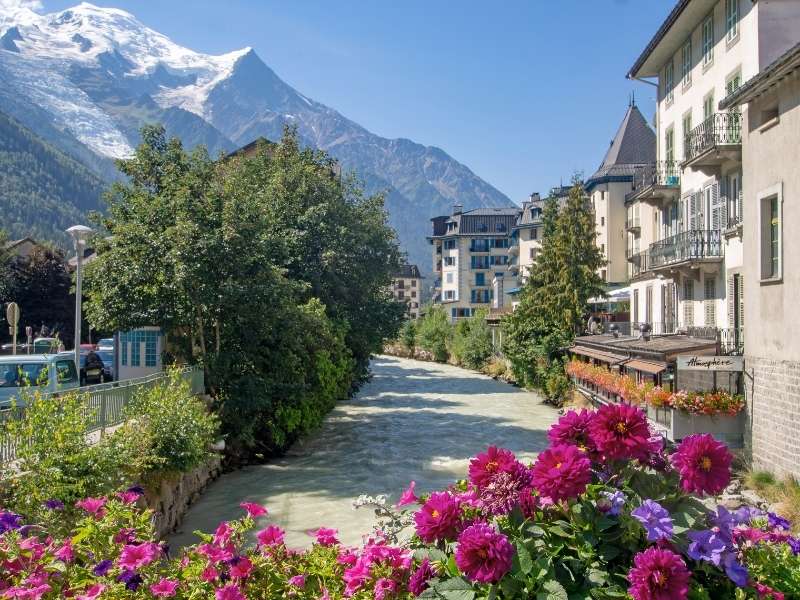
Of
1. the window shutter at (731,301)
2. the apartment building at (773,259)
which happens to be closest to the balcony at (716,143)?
the window shutter at (731,301)

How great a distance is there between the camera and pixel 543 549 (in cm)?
446

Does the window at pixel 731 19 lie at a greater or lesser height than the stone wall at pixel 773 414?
greater

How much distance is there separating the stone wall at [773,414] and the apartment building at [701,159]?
15.0 feet

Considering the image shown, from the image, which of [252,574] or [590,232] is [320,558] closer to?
[252,574]

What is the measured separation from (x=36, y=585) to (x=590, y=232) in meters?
38.4

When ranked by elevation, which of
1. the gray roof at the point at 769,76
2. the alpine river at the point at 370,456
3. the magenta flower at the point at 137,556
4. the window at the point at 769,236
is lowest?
the alpine river at the point at 370,456

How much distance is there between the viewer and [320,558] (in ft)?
17.3

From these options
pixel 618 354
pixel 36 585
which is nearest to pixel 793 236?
pixel 618 354

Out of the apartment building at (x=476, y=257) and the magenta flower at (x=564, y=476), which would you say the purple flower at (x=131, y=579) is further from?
the apartment building at (x=476, y=257)

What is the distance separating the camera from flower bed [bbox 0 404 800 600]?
4195mm

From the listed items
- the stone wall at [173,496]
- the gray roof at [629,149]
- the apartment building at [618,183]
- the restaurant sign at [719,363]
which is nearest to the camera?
the stone wall at [173,496]

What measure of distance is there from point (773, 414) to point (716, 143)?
10.1 meters

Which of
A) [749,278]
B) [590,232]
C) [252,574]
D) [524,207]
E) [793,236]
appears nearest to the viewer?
[252,574]

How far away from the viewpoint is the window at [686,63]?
29.0 m
